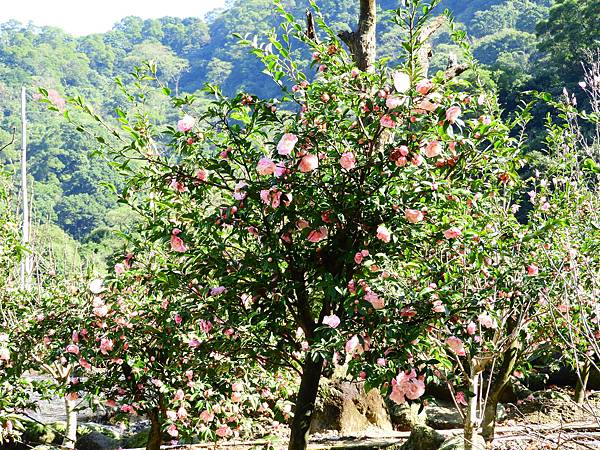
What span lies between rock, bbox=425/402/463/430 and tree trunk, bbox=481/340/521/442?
259cm

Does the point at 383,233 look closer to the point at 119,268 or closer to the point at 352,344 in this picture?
the point at 352,344

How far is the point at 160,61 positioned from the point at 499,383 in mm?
70952

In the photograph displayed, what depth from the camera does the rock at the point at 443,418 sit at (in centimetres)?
778

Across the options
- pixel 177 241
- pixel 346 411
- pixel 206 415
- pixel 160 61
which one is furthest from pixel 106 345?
pixel 160 61

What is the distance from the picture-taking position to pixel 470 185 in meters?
3.30

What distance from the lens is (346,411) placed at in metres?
7.40

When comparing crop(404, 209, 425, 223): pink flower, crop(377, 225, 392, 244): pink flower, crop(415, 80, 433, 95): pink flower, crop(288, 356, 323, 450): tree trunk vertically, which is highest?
crop(415, 80, 433, 95): pink flower

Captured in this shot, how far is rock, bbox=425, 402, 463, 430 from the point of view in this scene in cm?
778

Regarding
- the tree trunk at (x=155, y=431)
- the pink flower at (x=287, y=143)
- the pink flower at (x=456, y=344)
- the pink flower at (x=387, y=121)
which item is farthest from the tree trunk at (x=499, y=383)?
the pink flower at (x=287, y=143)

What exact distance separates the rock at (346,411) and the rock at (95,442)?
2.25 meters

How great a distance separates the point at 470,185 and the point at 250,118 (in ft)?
3.76

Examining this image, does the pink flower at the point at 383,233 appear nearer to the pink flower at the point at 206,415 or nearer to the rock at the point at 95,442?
the pink flower at the point at 206,415

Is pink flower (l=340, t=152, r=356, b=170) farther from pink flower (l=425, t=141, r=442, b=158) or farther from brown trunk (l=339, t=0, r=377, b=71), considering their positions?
brown trunk (l=339, t=0, r=377, b=71)

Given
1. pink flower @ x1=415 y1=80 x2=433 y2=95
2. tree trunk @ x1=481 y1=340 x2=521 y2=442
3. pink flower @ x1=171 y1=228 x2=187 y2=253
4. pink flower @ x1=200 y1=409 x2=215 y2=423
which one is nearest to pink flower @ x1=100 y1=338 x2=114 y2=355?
pink flower @ x1=200 y1=409 x2=215 y2=423
